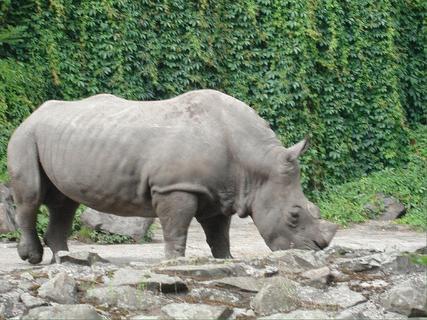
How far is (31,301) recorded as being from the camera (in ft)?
22.6

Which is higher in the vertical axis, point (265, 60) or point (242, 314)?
point (242, 314)

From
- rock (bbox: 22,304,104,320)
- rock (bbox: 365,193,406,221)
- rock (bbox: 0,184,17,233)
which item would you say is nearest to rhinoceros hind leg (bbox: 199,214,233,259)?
rock (bbox: 22,304,104,320)

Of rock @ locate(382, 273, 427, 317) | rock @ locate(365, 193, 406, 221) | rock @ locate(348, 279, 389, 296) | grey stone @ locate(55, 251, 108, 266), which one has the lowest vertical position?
rock @ locate(365, 193, 406, 221)

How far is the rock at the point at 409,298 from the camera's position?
6770 millimetres

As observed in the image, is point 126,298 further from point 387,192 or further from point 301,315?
point 387,192

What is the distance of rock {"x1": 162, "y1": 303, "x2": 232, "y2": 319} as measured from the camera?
659cm

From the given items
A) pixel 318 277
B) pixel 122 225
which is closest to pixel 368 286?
pixel 318 277

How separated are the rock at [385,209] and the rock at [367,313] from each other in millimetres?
10559

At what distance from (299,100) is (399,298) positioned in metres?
12.5

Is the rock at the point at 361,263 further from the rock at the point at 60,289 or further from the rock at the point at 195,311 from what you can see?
the rock at the point at 60,289

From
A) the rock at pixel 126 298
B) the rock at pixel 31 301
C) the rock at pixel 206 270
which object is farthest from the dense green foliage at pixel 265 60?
the rock at pixel 126 298

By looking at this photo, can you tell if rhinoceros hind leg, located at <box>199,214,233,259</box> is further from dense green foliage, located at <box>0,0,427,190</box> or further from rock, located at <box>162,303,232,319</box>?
dense green foliage, located at <box>0,0,427,190</box>

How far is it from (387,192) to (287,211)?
9721 millimetres

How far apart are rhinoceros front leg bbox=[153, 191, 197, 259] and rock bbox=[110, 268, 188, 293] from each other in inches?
55.9
